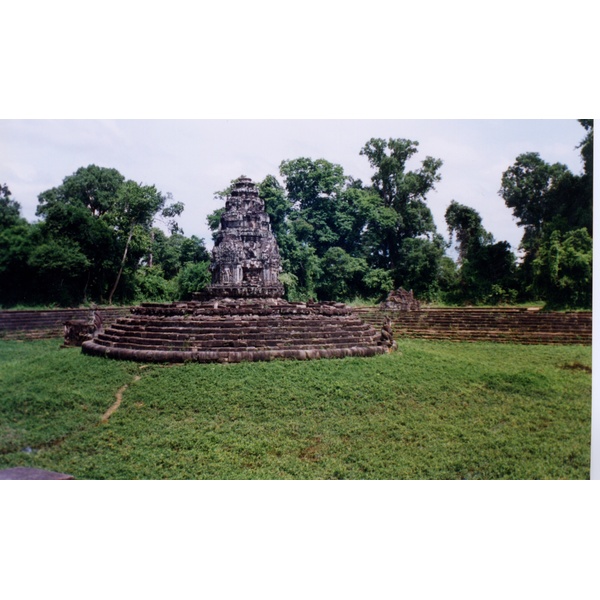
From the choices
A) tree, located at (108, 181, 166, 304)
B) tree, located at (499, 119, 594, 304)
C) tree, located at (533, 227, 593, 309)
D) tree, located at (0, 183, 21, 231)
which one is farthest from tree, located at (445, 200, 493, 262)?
tree, located at (0, 183, 21, 231)

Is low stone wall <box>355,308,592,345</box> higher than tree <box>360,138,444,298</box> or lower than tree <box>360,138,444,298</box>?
lower

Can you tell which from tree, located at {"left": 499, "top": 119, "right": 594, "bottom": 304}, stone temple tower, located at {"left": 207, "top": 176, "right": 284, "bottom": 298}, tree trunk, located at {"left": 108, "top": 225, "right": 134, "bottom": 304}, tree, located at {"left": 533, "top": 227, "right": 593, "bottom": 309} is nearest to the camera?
tree, located at {"left": 499, "top": 119, "right": 594, "bottom": 304}

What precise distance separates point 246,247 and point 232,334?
7.66m

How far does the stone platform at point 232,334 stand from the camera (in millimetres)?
8039

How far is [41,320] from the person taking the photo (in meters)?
8.70

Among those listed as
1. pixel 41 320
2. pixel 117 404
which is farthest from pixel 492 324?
pixel 41 320

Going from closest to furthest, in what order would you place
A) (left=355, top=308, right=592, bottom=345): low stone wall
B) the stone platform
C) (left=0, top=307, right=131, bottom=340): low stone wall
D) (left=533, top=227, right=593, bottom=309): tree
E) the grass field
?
the grass field → (left=533, top=227, right=593, bottom=309): tree → (left=355, top=308, right=592, bottom=345): low stone wall → (left=0, top=307, right=131, bottom=340): low stone wall → the stone platform

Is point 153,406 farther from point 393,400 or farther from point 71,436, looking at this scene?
point 393,400

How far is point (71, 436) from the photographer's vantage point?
5582mm

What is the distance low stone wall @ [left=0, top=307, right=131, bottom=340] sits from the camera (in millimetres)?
7609

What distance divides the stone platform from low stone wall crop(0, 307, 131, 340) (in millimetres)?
277

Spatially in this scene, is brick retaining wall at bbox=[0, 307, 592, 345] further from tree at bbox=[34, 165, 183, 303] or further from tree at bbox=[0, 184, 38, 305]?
tree at bbox=[34, 165, 183, 303]

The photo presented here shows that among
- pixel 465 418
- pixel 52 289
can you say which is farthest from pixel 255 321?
pixel 465 418

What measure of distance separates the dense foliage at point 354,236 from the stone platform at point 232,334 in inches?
31.7
